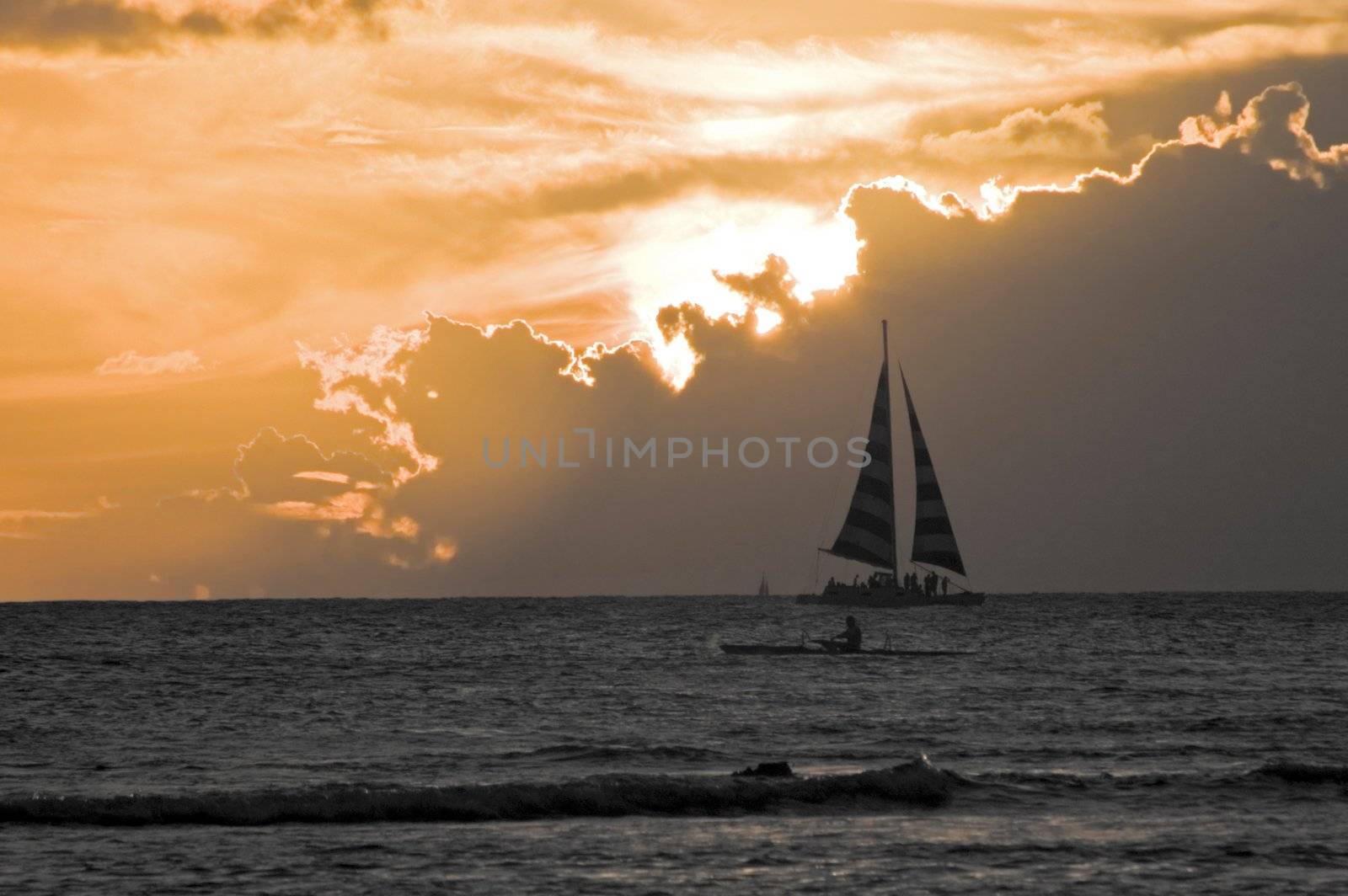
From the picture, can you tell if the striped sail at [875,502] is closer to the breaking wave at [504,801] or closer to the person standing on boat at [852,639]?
the person standing on boat at [852,639]

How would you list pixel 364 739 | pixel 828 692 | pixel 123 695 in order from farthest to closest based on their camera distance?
pixel 123 695, pixel 828 692, pixel 364 739

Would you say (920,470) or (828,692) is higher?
(920,470)

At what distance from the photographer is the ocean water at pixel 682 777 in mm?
22766

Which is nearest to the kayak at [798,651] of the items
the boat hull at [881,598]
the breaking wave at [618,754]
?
the breaking wave at [618,754]

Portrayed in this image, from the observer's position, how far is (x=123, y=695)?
58312mm

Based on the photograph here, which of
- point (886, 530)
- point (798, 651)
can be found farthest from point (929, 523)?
point (798, 651)

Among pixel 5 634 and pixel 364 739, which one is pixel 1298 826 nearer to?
pixel 364 739

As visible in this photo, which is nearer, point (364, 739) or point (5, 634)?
point (364, 739)

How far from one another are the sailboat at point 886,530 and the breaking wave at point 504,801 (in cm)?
8316

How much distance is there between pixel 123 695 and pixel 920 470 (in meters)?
74.4

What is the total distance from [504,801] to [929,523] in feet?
310

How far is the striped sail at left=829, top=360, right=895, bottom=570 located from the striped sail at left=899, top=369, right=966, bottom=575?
5.60 metres

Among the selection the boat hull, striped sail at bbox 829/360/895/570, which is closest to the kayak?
striped sail at bbox 829/360/895/570

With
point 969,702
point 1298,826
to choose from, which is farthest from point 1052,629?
point 1298,826
